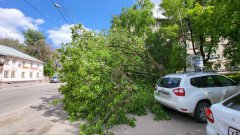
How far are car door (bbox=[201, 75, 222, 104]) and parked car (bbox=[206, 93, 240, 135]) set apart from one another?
3036 millimetres

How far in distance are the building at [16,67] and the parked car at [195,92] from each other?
96.9 feet

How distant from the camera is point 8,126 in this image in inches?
257

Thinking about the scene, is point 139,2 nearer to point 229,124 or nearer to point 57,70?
point 57,70

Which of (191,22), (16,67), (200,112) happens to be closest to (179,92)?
(200,112)

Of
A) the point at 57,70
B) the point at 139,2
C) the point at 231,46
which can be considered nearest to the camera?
the point at 57,70

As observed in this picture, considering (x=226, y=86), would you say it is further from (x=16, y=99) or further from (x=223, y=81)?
(x=16, y=99)

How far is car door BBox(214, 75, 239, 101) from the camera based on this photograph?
22.6 ft

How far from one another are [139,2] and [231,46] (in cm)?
1480

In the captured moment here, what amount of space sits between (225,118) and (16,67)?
36.2 m

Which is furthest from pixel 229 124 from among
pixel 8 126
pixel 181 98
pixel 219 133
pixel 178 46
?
pixel 178 46

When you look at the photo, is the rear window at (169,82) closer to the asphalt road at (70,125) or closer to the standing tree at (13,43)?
the asphalt road at (70,125)

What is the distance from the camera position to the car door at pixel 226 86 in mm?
6881

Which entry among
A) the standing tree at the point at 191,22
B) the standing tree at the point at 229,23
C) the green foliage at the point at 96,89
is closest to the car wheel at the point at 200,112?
the green foliage at the point at 96,89

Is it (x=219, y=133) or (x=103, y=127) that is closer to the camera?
(x=219, y=133)
